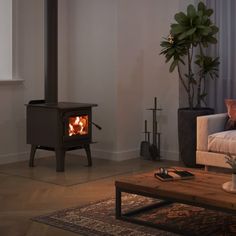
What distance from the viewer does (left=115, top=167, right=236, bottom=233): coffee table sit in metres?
3.35

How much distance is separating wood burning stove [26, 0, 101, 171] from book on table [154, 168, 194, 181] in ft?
6.53

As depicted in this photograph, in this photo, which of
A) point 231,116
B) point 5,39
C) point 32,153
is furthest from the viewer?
point 5,39

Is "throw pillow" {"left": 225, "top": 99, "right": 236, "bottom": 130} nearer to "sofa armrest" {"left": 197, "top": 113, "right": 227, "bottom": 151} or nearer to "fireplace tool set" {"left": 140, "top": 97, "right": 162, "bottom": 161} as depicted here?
"sofa armrest" {"left": 197, "top": 113, "right": 227, "bottom": 151}

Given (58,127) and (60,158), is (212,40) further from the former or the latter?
(60,158)

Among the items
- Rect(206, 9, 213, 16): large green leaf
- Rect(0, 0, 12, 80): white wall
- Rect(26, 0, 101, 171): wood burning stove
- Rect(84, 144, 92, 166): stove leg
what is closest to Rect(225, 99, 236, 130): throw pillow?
Rect(206, 9, 213, 16): large green leaf

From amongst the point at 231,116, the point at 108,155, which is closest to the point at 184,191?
the point at 231,116

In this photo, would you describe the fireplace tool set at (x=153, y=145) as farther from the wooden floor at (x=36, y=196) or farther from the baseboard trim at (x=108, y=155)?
the wooden floor at (x=36, y=196)

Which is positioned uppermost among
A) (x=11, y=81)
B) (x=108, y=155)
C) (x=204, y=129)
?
(x=11, y=81)

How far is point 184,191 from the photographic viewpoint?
11.6ft

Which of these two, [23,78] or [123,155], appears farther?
[123,155]

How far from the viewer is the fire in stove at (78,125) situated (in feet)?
19.3

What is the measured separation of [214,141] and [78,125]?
4.99ft

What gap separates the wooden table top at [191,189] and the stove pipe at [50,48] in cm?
236

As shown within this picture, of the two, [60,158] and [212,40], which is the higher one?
[212,40]
